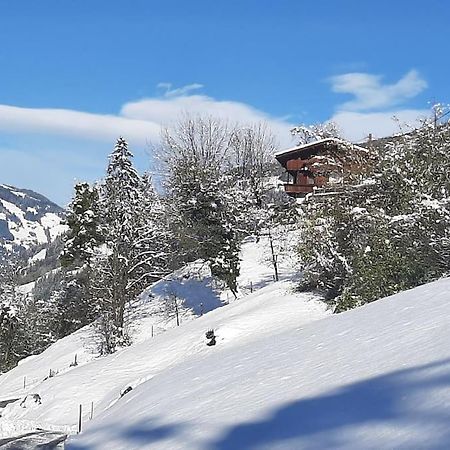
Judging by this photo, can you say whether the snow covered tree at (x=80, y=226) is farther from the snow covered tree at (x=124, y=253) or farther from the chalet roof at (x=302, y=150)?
the chalet roof at (x=302, y=150)

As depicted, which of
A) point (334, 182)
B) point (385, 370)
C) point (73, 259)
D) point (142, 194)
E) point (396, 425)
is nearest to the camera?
point (396, 425)

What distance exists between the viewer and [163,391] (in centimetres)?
634

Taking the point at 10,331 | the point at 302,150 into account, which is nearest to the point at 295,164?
the point at 302,150

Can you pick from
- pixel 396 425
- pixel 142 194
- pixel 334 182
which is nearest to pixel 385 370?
pixel 396 425

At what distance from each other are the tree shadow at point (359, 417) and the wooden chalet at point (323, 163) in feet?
49.6

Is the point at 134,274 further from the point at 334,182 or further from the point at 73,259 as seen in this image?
the point at 334,182

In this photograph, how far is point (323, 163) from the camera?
21.6 metres

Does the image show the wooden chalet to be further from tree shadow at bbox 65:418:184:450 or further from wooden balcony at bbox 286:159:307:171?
tree shadow at bbox 65:418:184:450

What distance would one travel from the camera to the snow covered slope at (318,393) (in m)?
3.45

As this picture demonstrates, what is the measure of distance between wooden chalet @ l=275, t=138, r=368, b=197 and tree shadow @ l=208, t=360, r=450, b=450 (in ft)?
49.6

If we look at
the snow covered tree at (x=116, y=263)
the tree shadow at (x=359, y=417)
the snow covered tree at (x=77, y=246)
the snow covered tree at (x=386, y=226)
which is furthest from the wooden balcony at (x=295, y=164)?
the tree shadow at (x=359, y=417)

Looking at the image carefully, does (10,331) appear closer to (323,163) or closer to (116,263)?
(116,263)

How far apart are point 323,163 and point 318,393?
17.8 meters

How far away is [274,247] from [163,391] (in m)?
22.9
